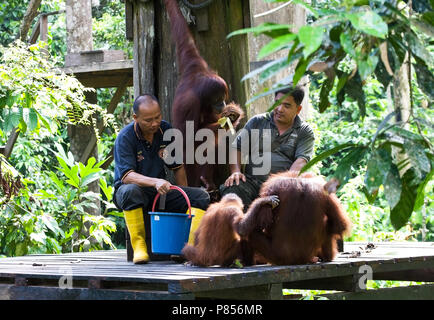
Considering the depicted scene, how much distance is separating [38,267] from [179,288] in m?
1.45

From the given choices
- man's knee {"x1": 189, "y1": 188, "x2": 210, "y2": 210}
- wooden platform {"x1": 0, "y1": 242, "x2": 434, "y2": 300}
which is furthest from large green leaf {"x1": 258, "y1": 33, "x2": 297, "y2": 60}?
man's knee {"x1": 189, "y1": 188, "x2": 210, "y2": 210}

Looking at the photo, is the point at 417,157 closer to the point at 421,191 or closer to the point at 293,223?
the point at 421,191

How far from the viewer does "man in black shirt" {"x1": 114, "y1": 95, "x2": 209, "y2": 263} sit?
162 inches

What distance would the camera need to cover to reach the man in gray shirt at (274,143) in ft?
14.7

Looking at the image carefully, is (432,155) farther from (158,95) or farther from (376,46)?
(158,95)

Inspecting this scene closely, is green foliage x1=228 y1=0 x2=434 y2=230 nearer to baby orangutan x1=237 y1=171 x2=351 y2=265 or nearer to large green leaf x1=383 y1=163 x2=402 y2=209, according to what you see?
large green leaf x1=383 y1=163 x2=402 y2=209

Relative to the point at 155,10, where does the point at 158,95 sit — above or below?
below

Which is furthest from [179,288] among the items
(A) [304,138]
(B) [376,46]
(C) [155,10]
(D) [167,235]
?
(C) [155,10]

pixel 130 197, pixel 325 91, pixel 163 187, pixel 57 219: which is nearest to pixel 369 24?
pixel 325 91

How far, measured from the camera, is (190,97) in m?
4.63

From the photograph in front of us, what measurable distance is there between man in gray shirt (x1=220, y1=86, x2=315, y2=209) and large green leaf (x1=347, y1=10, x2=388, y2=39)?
9.44 feet

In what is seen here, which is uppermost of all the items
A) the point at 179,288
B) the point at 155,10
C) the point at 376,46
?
the point at 155,10

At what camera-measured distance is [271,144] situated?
455 cm
